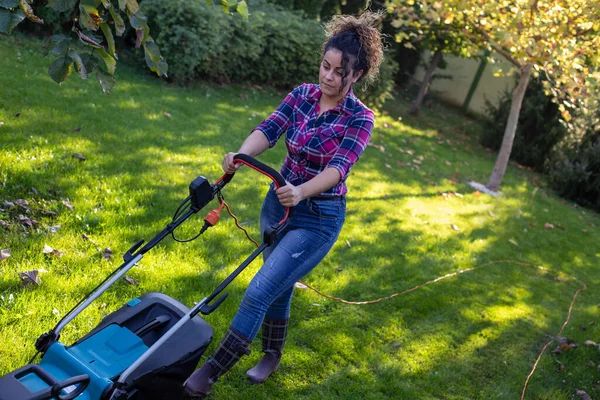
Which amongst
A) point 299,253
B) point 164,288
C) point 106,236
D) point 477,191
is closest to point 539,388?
point 299,253

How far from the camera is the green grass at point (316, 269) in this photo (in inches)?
155

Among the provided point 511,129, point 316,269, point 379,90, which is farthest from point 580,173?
point 316,269

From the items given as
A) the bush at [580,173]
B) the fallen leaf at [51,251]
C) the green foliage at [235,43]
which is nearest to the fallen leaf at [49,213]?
the fallen leaf at [51,251]

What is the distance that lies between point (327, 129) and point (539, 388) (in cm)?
269

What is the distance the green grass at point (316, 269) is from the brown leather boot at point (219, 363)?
42cm

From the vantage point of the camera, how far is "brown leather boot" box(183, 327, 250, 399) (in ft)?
9.75

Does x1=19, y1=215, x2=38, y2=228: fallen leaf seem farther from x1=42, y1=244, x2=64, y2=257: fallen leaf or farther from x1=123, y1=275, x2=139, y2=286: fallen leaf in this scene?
x1=123, y1=275, x2=139, y2=286: fallen leaf

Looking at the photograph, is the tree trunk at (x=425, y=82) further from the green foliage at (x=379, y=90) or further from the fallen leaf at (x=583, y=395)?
the fallen leaf at (x=583, y=395)

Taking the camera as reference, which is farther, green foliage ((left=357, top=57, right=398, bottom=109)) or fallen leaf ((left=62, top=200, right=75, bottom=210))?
green foliage ((left=357, top=57, right=398, bottom=109))

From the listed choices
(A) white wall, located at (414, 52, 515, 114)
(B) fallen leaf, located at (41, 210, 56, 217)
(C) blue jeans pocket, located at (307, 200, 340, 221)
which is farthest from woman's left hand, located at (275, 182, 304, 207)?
(A) white wall, located at (414, 52, 515, 114)

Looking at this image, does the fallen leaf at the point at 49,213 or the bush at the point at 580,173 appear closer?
the fallen leaf at the point at 49,213

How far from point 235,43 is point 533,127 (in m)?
6.45

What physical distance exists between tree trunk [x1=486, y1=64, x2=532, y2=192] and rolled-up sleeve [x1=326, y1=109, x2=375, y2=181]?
21.1 feet

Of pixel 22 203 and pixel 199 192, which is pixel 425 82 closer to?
pixel 22 203
